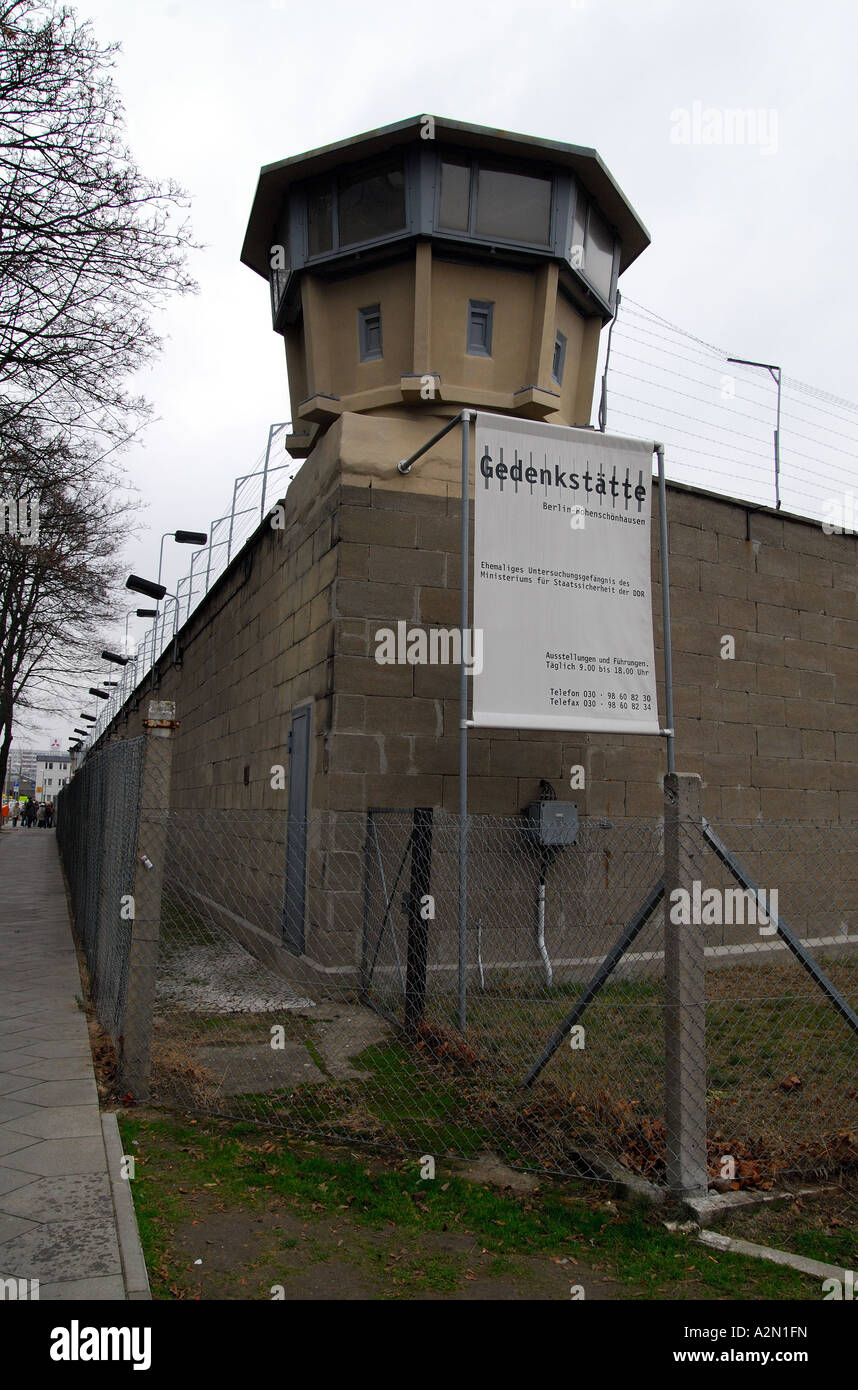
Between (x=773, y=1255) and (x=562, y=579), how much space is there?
4392 millimetres

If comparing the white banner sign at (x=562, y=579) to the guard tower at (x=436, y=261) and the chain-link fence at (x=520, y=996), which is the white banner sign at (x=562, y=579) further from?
the guard tower at (x=436, y=261)

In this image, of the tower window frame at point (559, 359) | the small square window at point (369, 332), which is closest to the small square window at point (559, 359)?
the tower window frame at point (559, 359)

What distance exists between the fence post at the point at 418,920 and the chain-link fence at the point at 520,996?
17 millimetres

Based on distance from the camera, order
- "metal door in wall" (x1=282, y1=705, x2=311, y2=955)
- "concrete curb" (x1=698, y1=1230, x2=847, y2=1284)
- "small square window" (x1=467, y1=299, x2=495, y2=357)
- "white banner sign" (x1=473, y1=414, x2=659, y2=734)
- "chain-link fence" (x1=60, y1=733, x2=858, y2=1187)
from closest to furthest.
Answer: "concrete curb" (x1=698, y1=1230, x2=847, y2=1284)
"chain-link fence" (x1=60, y1=733, x2=858, y2=1187)
"white banner sign" (x1=473, y1=414, x2=659, y2=734)
"metal door in wall" (x1=282, y1=705, x2=311, y2=955)
"small square window" (x1=467, y1=299, x2=495, y2=357)

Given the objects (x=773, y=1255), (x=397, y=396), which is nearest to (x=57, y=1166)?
(x=773, y=1255)

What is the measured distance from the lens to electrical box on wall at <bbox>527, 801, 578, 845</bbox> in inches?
294

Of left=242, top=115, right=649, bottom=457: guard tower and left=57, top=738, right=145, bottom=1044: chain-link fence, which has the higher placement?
left=242, top=115, right=649, bottom=457: guard tower

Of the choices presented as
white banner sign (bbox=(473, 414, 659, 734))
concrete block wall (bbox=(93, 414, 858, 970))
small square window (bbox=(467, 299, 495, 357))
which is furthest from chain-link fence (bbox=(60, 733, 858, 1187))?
small square window (bbox=(467, 299, 495, 357))

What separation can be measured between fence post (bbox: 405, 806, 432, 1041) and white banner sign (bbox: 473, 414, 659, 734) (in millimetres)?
871

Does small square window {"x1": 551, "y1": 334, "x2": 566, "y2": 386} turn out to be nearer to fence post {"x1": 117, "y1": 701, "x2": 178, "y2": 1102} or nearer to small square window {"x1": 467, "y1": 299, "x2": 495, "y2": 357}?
small square window {"x1": 467, "y1": 299, "x2": 495, "y2": 357}

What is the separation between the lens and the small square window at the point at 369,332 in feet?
27.4
